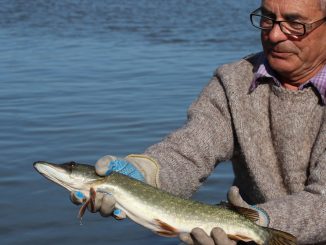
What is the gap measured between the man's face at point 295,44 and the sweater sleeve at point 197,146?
46cm

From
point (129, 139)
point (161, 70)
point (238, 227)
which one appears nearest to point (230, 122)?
point (238, 227)

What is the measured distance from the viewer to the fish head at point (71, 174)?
4.27 meters

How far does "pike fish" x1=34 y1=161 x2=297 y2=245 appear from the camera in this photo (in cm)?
430

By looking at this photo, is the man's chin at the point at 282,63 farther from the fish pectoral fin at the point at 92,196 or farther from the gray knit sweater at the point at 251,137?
the fish pectoral fin at the point at 92,196

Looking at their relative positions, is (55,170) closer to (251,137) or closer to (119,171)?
(119,171)

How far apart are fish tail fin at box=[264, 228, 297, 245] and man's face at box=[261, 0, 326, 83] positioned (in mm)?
1186

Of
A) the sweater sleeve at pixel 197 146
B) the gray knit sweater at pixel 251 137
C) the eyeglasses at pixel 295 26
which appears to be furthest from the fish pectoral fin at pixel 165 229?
the eyeglasses at pixel 295 26

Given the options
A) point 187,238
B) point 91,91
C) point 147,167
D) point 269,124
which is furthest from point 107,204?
point 91,91

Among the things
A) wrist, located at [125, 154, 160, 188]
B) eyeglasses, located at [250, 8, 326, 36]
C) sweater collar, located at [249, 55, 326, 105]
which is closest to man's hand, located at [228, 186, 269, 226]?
wrist, located at [125, 154, 160, 188]

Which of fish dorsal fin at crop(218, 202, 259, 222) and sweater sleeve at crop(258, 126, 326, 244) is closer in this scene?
fish dorsal fin at crop(218, 202, 259, 222)

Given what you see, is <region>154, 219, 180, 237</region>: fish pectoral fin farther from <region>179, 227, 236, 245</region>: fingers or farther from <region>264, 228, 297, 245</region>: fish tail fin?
<region>264, 228, 297, 245</region>: fish tail fin

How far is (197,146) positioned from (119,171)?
0.82m

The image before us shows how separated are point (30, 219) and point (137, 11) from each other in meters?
15.5

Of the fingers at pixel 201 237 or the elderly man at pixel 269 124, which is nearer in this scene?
the fingers at pixel 201 237
